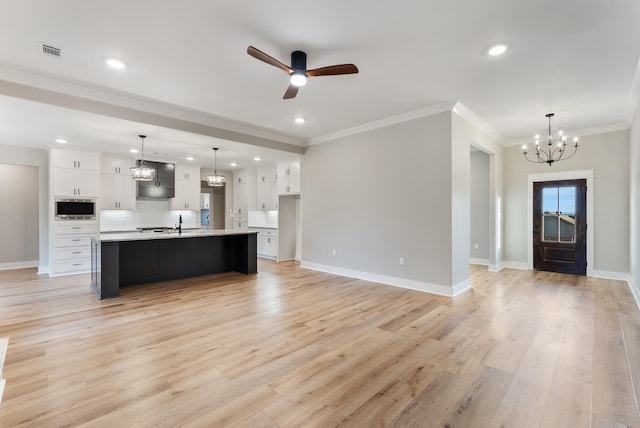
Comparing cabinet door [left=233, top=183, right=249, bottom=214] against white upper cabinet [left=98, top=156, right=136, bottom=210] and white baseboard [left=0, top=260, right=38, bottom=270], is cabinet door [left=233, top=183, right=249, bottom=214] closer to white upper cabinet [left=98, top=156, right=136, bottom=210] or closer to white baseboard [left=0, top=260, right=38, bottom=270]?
white upper cabinet [left=98, top=156, right=136, bottom=210]

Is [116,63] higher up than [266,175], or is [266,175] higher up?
[116,63]

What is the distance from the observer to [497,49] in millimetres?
3035

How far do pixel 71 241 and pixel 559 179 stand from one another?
34.6ft

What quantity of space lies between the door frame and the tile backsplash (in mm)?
8639

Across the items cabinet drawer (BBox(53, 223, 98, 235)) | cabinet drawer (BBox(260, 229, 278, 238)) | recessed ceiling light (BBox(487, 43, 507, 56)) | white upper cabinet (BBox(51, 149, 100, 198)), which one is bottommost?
cabinet drawer (BBox(260, 229, 278, 238))

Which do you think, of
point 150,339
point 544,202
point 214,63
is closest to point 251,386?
point 150,339

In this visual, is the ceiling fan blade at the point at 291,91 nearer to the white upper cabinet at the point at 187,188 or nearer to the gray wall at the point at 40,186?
the white upper cabinet at the point at 187,188

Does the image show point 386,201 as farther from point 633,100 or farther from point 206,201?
point 206,201

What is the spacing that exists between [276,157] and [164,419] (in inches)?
239

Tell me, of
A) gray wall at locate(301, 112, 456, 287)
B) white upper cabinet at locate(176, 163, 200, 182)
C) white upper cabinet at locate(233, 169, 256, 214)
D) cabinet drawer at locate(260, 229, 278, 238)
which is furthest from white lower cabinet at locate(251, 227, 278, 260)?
white upper cabinet at locate(176, 163, 200, 182)

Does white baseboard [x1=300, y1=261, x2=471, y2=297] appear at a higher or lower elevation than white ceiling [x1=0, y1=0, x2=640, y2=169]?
lower

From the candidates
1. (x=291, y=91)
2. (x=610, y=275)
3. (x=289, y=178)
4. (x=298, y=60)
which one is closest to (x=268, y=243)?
(x=289, y=178)

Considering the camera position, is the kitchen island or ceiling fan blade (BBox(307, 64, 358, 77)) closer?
ceiling fan blade (BBox(307, 64, 358, 77))

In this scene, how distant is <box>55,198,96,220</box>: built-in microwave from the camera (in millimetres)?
6305
